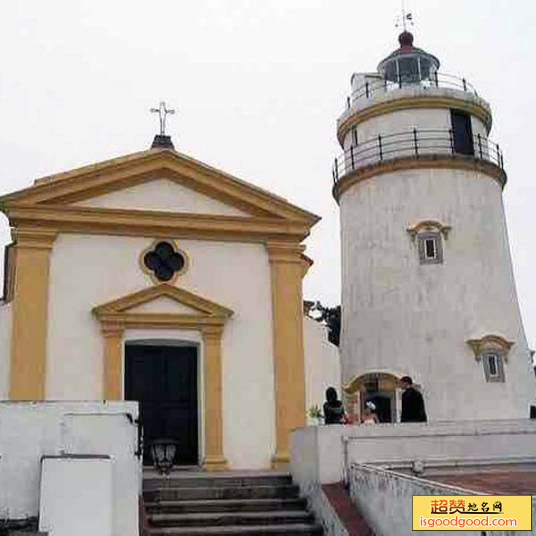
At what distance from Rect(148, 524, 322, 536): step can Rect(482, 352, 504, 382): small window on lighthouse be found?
377 inches

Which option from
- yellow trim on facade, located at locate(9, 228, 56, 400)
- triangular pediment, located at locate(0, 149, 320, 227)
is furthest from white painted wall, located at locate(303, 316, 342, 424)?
yellow trim on facade, located at locate(9, 228, 56, 400)

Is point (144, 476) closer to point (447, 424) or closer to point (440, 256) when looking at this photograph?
point (447, 424)

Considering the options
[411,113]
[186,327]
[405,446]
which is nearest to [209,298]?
[186,327]

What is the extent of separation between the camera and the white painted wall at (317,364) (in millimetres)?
17047

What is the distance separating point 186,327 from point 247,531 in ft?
17.9

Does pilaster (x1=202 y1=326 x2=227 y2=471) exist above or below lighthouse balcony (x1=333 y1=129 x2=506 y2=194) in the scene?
below

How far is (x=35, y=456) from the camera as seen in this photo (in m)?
10.2

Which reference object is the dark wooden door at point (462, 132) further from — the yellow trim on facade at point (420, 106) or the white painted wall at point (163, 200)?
the white painted wall at point (163, 200)

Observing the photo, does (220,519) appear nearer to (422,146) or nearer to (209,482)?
(209,482)

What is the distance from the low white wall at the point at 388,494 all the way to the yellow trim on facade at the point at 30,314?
20.5 feet

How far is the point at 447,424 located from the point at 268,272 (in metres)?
5.39

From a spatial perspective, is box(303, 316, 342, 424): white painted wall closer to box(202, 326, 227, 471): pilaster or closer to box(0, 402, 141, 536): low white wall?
box(202, 326, 227, 471): pilaster

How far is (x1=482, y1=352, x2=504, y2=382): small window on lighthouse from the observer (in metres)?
20.5

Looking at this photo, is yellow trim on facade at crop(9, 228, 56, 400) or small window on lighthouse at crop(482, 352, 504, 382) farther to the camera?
small window on lighthouse at crop(482, 352, 504, 382)
